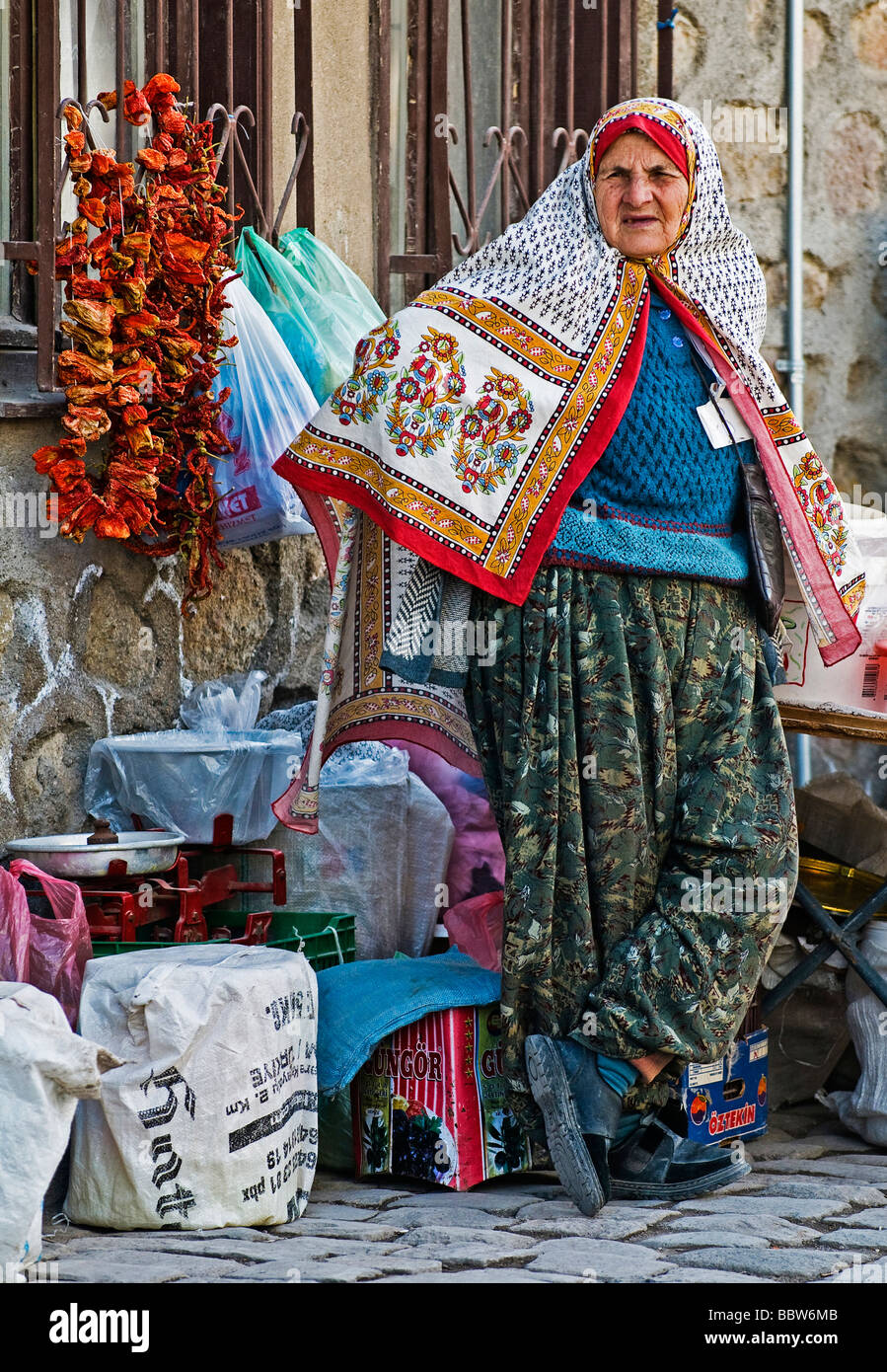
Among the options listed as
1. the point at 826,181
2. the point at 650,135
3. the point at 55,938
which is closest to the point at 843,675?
the point at 650,135

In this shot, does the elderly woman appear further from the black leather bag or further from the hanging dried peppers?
the hanging dried peppers

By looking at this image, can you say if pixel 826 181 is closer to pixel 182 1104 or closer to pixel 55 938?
pixel 55 938

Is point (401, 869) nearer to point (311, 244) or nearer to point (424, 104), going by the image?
point (311, 244)

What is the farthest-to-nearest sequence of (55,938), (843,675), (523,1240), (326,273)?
1. (326,273)
2. (843,675)
3. (55,938)
4. (523,1240)

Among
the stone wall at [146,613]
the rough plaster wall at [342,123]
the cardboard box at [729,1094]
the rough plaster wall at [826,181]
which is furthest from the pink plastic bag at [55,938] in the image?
the rough plaster wall at [826,181]

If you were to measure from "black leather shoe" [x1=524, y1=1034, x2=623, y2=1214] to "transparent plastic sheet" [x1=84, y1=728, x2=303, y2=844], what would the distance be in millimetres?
892

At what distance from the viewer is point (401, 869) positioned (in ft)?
12.2

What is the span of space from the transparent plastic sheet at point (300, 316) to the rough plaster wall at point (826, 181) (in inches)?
74.8

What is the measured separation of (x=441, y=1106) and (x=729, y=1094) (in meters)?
0.62

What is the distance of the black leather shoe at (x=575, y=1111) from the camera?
2887 millimetres

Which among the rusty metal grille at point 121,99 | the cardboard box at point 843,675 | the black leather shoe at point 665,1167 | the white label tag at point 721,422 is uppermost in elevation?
the rusty metal grille at point 121,99

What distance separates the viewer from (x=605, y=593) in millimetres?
3088

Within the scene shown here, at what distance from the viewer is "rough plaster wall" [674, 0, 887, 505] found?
5262 millimetres

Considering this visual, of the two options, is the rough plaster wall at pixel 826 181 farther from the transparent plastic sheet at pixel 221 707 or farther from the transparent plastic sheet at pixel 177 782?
the transparent plastic sheet at pixel 177 782
